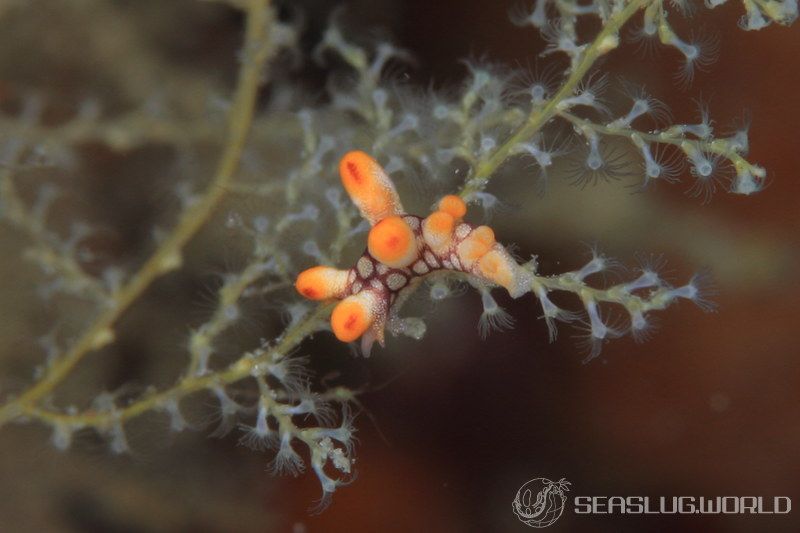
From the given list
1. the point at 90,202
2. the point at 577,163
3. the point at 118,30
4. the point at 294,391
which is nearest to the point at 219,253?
the point at 90,202

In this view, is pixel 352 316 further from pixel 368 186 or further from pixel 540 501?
pixel 540 501

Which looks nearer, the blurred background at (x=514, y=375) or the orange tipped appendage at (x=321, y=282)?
the orange tipped appendage at (x=321, y=282)

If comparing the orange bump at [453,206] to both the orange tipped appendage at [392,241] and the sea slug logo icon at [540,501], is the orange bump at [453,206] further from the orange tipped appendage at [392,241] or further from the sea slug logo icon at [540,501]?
the sea slug logo icon at [540,501]

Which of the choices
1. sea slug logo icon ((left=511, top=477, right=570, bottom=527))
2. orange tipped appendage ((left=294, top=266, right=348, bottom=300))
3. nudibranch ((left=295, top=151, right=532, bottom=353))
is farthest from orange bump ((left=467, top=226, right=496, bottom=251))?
sea slug logo icon ((left=511, top=477, right=570, bottom=527))

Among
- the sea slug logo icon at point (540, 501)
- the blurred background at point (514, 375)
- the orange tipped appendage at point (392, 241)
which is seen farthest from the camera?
the sea slug logo icon at point (540, 501)

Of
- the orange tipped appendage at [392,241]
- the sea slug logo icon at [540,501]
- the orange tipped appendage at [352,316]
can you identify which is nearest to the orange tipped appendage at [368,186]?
the orange tipped appendage at [392,241]
